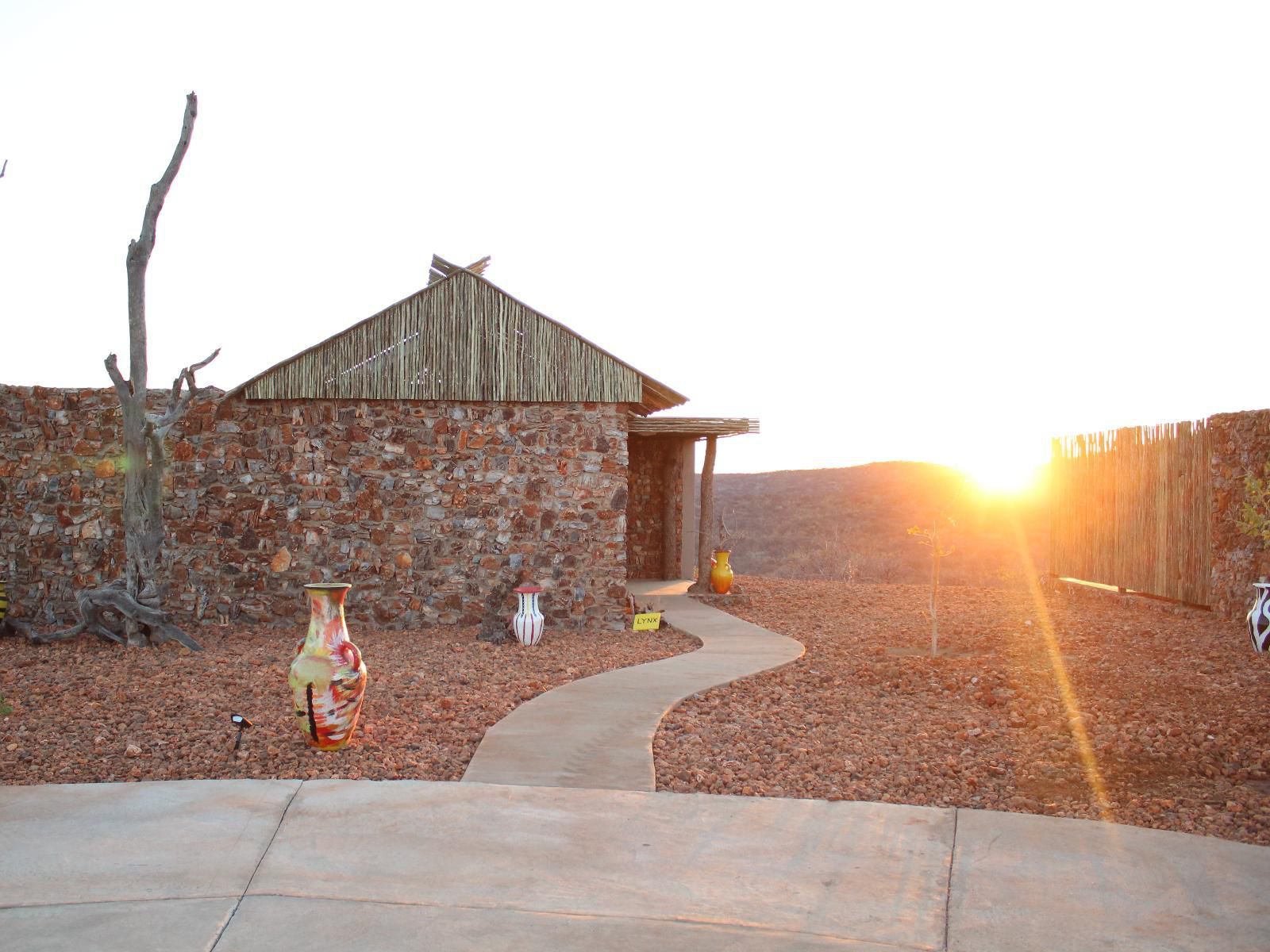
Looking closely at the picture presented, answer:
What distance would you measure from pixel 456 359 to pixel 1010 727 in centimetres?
739

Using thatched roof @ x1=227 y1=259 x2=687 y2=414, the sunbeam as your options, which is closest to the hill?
the sunbeam

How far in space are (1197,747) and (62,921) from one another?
20.2 feet

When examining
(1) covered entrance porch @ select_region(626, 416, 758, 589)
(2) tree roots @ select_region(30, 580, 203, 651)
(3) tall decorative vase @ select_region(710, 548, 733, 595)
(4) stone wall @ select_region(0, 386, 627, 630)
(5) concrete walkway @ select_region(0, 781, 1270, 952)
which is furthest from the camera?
(1) covered entrance porch @ select_region(626, 416, 758, 589)

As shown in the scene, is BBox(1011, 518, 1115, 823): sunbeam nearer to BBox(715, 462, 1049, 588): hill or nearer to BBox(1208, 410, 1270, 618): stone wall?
BBox(1208, 410, 1270, 618): stone wall

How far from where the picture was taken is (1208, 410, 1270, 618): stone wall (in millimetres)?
11617

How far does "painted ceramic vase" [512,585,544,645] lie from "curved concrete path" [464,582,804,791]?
1.72m

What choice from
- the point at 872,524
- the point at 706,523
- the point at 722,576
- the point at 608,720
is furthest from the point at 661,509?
the point at 872,524

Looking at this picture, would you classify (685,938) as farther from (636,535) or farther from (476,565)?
(636,535)

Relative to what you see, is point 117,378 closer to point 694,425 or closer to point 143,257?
point 143,257

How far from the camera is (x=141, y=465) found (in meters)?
10.8

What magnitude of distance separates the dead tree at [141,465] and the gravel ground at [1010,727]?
6123mm

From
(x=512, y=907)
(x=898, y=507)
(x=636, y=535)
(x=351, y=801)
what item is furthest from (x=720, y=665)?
(x=898, y=507)

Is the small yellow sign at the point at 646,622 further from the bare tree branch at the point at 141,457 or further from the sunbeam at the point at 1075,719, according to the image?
the bare tree branch at the point at 141,457

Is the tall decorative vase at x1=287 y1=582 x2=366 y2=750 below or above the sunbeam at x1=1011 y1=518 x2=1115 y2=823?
above
